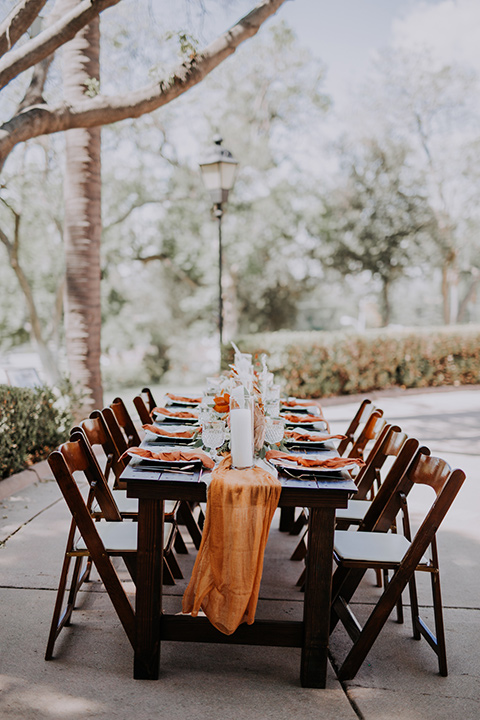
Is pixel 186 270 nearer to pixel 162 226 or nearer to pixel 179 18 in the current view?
pixel 162 226

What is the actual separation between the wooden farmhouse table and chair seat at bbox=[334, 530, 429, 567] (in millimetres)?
288

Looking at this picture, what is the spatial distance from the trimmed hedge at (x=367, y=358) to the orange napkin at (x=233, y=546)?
317 inches

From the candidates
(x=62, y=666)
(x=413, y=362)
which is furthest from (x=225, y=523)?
(x=413, y=362)

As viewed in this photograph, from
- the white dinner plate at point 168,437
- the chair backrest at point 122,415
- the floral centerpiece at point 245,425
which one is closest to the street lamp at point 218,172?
the chair backrest at point 122,415

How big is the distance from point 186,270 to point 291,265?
3.67m

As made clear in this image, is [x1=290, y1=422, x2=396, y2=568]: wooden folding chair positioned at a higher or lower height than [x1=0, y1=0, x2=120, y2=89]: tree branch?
lower

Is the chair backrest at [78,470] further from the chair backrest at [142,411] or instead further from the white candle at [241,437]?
the chair backrest at [142,411]

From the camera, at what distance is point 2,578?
389 cm

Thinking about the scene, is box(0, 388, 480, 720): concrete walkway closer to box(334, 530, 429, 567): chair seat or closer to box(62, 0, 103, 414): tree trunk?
box(334, 530, 429, 567): chair seat

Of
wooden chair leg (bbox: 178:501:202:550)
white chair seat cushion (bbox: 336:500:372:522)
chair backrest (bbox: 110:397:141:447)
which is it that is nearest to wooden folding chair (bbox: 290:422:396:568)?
white chair seat cushion (bbox: 336:500:372:522)

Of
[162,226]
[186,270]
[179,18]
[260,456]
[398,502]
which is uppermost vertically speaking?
[179,18]

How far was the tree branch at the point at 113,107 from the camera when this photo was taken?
5.56 meters

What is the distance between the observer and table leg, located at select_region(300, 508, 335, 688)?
109 inches

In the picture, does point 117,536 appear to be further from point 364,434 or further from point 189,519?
point 364,434
